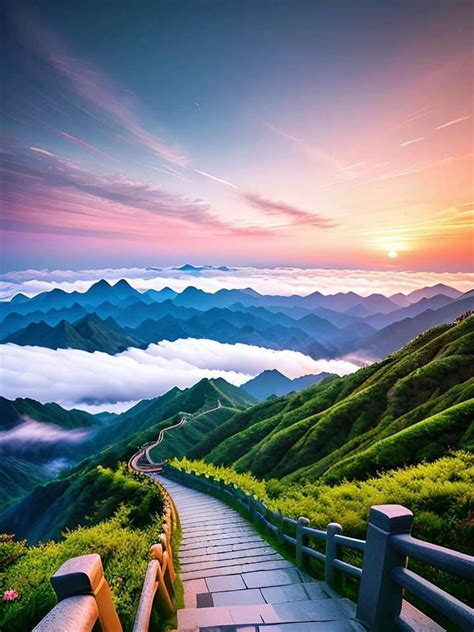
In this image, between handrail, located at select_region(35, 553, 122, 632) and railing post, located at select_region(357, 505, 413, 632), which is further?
railing post, located at select_region(357, 505, 413, 632)

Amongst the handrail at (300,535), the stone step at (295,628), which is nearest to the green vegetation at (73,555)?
the stone step at (295,628)

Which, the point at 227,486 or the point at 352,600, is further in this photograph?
the point at 227,486

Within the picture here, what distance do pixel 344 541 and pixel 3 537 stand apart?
988 cm

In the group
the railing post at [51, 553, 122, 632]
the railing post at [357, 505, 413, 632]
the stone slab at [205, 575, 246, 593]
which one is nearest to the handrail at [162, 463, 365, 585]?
the railing post at [357, 505, 413, 632]

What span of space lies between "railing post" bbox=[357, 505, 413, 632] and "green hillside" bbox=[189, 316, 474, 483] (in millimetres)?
13623

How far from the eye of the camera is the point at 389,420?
35.5 m

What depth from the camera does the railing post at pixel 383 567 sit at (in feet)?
15.5

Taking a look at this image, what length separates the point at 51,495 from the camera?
103 metres

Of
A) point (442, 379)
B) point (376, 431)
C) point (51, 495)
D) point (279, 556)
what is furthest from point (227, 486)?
point (51, 495)

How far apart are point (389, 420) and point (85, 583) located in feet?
119

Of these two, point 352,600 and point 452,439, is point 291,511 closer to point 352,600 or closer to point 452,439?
point 352,600

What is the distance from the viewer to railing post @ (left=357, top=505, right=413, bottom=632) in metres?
4.72

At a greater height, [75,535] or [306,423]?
[75,535]

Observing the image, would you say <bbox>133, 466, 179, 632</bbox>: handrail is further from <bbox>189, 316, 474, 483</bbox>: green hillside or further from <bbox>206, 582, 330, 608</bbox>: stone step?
<bbox>189, 316, 474, 483</bbox>: green hillside
